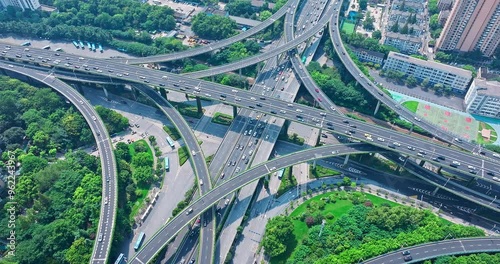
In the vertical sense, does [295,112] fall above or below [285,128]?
above

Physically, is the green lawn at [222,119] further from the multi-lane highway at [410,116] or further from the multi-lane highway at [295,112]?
the multi-lane highway at [410,116]

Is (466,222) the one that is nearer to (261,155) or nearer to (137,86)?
(261,155)

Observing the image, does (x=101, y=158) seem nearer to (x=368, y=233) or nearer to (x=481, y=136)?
(x=368, y=233)

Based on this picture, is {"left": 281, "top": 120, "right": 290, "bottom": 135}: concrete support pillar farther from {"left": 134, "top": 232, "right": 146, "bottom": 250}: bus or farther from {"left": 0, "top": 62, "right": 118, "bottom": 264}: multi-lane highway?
{"left": 134, "top": 232, "right": 146, "bottom": 250}: bus

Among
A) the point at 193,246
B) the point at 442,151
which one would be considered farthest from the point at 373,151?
the point at 193,246

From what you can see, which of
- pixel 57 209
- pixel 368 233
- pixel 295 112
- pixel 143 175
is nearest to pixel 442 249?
pixel 368 233

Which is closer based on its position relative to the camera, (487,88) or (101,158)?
(101,158)
